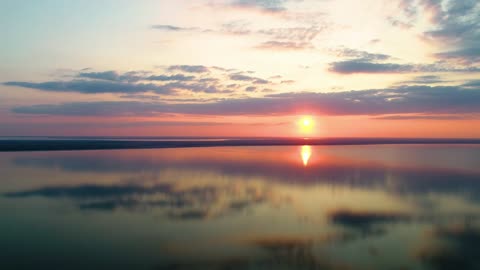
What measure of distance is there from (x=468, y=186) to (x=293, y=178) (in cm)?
1021

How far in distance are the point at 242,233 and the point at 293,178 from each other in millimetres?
12638

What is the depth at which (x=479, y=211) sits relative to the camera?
49.6 ft

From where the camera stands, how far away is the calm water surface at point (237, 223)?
9.82 metres

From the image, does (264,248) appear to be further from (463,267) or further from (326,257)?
(463,267)

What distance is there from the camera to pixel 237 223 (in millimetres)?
13297

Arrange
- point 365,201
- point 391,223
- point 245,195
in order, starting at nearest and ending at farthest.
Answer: point 391,223, point 365,201, point 245,195

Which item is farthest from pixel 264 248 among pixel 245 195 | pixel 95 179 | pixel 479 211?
pixel 95 179

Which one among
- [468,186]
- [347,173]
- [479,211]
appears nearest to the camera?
[479,211]

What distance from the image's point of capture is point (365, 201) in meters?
17.0

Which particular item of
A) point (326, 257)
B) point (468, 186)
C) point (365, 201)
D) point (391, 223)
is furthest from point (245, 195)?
point (468, 186)

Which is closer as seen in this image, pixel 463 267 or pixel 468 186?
pixel 463 267

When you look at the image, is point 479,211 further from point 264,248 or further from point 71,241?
point 71,241

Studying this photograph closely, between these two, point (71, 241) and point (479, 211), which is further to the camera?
point (479, 211)

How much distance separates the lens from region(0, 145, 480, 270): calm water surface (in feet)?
32.2
